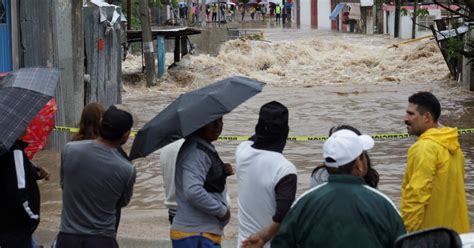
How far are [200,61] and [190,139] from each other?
23.7m

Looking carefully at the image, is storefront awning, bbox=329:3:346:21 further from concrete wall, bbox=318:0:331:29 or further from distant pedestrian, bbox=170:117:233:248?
distant pedestrian, bbox=170:117:233:248

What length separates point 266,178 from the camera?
4820mm

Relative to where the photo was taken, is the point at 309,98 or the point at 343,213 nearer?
the point at 343,213

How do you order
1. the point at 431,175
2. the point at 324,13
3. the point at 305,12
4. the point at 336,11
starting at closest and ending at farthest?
1. the point at 431,175
2. the point at 336,11
3. the point at 324,13
4. the point at 305,12

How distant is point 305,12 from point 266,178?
68.9 metres

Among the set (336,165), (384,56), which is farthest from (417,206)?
(384,56)

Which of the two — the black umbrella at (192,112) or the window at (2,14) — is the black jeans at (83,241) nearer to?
the black umbrella at (192,112)

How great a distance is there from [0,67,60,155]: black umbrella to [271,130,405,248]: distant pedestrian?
2.08m

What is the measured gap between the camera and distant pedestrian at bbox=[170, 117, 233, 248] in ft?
16.9

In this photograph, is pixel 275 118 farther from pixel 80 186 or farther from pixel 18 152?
pixel 18 152

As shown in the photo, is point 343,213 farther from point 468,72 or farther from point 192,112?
point 468,72

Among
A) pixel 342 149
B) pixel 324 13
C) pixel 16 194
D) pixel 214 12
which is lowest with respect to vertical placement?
pixel 16 194

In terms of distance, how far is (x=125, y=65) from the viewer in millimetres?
29531

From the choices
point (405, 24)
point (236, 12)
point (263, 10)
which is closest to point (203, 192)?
point (405, 24)
